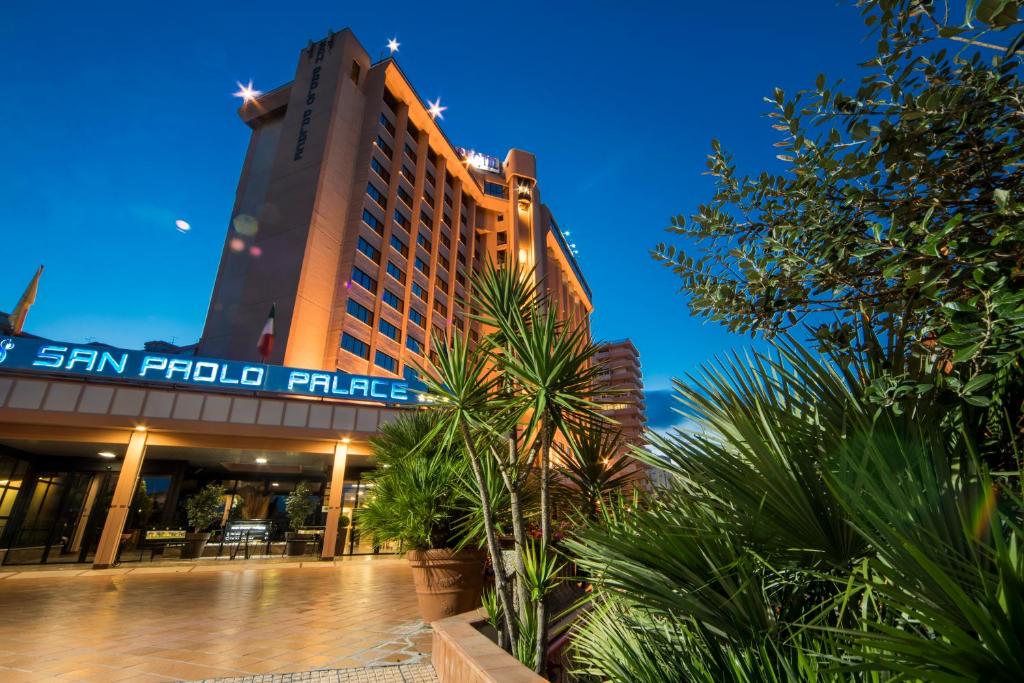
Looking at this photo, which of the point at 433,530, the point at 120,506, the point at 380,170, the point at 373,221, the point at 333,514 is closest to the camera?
the point at 433,530

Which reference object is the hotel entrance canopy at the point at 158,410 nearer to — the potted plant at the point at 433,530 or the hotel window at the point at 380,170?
the potted plant at the point at 433,530

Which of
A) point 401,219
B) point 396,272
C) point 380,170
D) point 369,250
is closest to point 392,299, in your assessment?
point 396,272

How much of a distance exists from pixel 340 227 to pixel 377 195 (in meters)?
5.13

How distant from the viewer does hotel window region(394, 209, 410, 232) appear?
36.2m

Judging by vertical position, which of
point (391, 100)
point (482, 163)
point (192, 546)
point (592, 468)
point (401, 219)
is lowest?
point (192, 546)

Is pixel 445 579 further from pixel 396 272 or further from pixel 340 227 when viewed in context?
pixel 396 272

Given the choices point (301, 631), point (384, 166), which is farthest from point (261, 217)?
point (301, 631)

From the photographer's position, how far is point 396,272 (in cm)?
3556

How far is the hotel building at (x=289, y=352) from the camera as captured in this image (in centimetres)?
1355

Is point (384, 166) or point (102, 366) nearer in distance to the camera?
point (102, 366)

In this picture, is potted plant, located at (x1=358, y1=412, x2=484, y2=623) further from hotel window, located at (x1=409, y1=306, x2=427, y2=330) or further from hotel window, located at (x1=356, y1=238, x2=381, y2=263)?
hotel window, located at (x1=409, y1=306, x2=427, y2=330)

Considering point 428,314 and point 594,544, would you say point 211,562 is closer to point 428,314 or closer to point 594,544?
point 594,544

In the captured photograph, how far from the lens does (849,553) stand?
1.64 metres

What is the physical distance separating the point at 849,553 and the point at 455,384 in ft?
9.05
